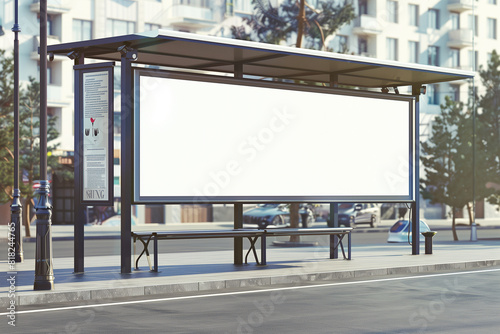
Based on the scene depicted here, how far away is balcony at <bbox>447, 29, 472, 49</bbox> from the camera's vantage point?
65500 mm

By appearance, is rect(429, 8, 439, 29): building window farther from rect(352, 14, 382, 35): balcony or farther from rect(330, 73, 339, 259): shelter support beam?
rect(330, 73, 339, 259): shelter support beam

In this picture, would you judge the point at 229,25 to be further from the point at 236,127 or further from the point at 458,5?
the point at 236,127

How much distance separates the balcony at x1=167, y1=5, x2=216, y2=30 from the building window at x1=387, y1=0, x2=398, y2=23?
15.2 metres

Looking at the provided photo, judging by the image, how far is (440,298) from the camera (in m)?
12.7

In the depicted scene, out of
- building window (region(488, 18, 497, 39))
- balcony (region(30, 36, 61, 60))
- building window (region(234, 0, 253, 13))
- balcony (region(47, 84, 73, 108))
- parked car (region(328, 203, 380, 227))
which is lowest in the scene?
parked car (region(328, 203, 380, 227))

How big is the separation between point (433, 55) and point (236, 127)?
51196mm

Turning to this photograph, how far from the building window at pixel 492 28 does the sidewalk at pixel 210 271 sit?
165 ft

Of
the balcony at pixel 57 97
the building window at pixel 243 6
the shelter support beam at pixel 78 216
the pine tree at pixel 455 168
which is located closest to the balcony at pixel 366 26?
the building window at pixel 243 6

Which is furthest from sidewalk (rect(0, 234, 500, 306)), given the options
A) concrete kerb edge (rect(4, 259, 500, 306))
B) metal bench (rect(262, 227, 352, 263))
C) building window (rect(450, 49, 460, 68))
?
building window (rect(450, 49, 460, 68))

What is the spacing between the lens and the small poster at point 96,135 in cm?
1509

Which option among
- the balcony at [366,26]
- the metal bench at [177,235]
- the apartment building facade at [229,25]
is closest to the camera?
the metal bench at [177,235]

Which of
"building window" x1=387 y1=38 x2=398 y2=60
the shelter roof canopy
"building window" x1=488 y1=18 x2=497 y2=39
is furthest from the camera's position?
"building window" x1=488 y1=18 x2=497 y2=39

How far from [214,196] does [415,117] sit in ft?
19.9

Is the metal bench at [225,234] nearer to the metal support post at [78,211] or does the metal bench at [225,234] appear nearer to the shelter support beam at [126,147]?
the shelter support beam at [126,147]
